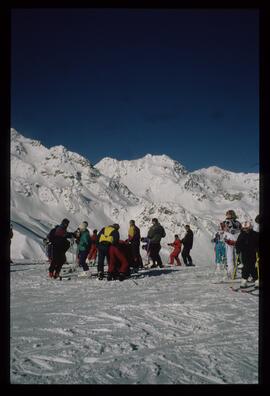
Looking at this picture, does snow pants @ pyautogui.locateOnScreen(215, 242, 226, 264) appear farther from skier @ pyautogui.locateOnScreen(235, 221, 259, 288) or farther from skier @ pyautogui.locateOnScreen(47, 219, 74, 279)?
skier @ pyautogui.locateOnScreen(47, 219, 74, 279)

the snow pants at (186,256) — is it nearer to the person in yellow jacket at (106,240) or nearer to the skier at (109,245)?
the skier at (109,245)

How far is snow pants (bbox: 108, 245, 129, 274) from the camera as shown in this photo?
1077 cm

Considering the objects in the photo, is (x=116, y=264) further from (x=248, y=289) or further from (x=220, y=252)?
(x=248, y=289)

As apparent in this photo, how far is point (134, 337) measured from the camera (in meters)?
5.21

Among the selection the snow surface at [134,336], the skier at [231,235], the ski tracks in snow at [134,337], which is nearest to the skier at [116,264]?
the snow surface at [134,336]

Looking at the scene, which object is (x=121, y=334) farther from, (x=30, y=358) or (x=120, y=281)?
(x=120, y=281)

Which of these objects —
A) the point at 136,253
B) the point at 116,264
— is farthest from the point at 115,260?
the point at 136,253

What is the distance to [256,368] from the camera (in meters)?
4.10

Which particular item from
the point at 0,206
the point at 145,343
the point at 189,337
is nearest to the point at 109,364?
the point at 145,343

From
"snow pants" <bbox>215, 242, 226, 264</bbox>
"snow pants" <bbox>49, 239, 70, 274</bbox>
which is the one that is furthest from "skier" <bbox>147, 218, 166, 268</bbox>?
"snow pants" <bbox>49, 239, 70, 274</bbox>

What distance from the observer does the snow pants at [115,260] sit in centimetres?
1077

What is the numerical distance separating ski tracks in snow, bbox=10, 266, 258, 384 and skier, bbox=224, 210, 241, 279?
1.44 metres

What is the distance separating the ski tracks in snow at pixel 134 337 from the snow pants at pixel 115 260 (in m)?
1.93

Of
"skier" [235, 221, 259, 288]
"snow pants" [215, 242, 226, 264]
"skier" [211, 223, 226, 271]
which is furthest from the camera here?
"snow pants" [215, 242, 226, 264]
